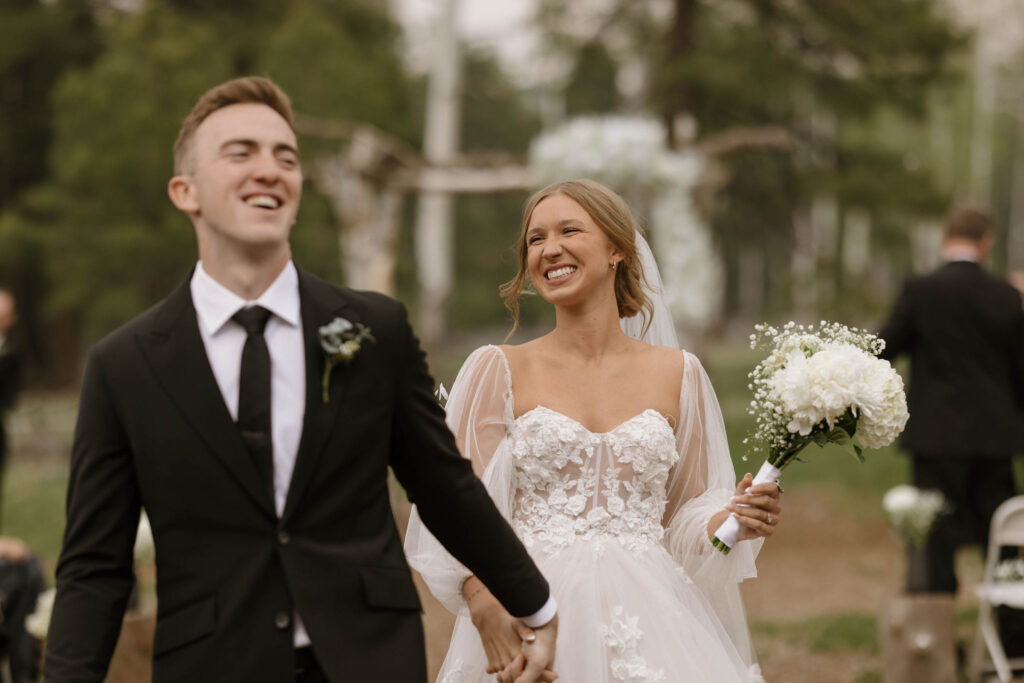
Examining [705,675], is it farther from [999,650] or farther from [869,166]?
[869,166]

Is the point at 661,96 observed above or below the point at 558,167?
above

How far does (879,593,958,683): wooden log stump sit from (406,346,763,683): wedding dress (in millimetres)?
2713

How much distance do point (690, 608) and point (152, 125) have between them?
60.4 feet

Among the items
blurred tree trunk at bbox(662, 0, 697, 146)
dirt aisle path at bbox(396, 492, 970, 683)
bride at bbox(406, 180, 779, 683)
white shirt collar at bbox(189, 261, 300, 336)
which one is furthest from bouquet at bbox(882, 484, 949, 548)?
blurred tree trunk at bbox(662, 0, 697, 146)

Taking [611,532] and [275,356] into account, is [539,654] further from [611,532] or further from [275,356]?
[275,356]

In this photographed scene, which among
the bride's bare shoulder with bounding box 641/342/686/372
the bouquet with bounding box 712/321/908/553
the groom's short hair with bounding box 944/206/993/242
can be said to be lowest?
the bouquet with bounding box 712/321/908/553

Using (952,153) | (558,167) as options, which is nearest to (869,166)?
(558,167)

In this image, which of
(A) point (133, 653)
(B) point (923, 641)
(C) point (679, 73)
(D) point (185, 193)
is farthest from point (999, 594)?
(C) point (679, 73)

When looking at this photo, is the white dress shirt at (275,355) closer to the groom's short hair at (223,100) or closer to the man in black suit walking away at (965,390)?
the groom's short hair at (223,100)

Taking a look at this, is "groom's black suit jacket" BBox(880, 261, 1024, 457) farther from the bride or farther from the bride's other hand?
the bride's other hand

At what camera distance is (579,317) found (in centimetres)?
393

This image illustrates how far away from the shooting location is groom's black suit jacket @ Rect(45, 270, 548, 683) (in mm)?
2457

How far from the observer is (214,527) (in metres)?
2.48

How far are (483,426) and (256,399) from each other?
1.44 meters
